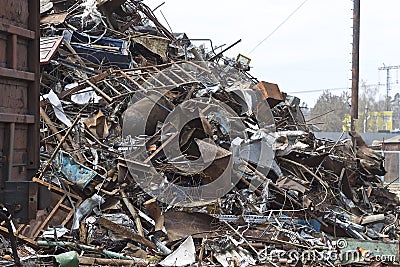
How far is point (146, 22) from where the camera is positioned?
37.8 feet

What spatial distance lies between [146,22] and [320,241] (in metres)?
6.54

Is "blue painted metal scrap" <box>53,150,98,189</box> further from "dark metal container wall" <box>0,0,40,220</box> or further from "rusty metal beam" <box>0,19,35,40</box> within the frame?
"rusty metal beam" <box>0,19,35,40</box>

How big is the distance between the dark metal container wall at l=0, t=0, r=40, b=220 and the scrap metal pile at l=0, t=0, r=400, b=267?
4.29ft

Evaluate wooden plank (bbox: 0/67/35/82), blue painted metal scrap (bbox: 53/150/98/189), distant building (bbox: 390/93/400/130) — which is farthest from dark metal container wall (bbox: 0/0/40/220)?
distant building (bbox: 390/93/400/130)

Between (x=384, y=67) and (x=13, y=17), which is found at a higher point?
(x=384, y=67)

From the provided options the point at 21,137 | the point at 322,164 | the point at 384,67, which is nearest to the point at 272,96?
the point at 322,164

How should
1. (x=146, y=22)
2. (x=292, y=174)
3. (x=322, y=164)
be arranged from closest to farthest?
(x=292, y=174) < (x=322, y=164) < (x=146, y=22)

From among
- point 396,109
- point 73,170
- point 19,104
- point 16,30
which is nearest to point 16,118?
point 19,104

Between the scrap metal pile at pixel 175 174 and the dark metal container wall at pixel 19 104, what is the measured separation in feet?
4.29

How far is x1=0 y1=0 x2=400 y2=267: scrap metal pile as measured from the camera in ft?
20.6

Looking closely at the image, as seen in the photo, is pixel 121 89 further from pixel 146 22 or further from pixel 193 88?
pixel 146 22

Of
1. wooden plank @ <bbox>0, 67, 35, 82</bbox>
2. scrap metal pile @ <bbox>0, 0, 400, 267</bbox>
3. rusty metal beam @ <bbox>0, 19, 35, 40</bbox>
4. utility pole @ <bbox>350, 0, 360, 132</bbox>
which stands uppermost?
utility pole @ <bbox>350, 0, 360, 132</bbox>

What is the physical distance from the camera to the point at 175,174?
713 centimetres

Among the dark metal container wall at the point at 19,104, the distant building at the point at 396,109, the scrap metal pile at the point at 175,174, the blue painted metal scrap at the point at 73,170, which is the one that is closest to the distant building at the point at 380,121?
the distant building at the point at 396,109
